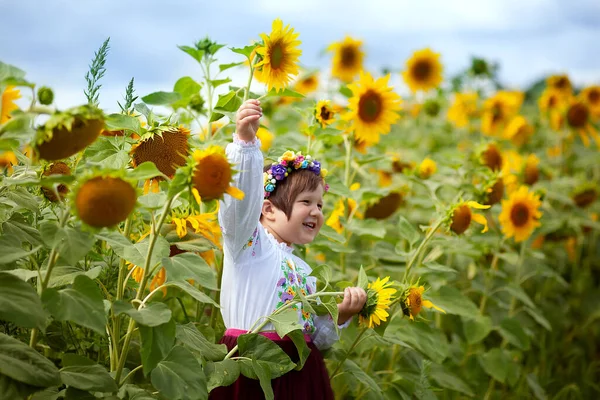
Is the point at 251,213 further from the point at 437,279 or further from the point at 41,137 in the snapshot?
the point at 437,279

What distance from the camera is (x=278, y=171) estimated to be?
1662mm

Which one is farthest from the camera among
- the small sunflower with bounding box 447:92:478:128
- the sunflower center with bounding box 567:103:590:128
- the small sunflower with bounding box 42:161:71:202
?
the small sunflower with bounding box 447:92:478:128

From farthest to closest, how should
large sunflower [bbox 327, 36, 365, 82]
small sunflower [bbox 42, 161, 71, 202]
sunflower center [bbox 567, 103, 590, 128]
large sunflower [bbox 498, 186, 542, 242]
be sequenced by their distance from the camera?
sunflower center [bbox 567, 103, 590, 128] → large sunflower [bbox 327, 36, 365, 82] → large sunflower [bbox 498, 186, 542, 242] → small sunflower [bbox 42, 161, 71, 202]

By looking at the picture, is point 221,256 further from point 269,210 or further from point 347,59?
point 347,59

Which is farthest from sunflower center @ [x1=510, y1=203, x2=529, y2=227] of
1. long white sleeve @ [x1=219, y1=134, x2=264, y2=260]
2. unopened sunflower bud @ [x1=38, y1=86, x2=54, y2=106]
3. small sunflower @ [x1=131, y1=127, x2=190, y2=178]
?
unopened sunflower bud @ [x1=38, y1=86, x2=54, y2=106]

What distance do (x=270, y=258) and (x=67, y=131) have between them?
0.67 meters

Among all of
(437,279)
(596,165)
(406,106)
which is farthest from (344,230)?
(406,106)

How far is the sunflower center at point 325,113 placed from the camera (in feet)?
6.38

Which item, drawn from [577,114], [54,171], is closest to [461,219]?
[54,171]

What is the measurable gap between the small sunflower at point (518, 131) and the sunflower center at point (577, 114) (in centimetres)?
30

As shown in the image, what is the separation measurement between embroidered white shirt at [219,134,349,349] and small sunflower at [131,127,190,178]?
0.11 meters

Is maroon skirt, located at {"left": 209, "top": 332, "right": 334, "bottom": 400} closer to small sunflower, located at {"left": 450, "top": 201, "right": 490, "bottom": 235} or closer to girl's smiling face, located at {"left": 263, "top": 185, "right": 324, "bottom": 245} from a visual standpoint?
girl's smiling face, located at {"left": 263, "top": 185, "right": 324, "bottom": 245}

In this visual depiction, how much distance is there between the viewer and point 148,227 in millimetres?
1570

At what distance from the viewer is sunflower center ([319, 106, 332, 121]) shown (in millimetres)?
1945
